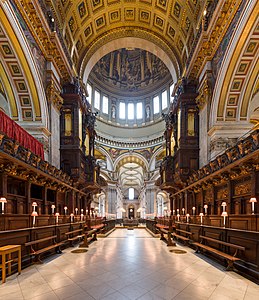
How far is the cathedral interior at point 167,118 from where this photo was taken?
639cm

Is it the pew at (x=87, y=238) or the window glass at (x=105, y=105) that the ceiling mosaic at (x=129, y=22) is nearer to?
the pew at (x=87, y=238)

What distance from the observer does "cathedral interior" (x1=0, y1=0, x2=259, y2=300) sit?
21.0ft

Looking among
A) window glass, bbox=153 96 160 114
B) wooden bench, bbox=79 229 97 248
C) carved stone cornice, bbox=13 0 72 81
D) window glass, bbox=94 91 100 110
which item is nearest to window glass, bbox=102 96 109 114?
window glass, bbox=94 91 100 110

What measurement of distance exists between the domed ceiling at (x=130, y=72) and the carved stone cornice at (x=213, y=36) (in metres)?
17.0

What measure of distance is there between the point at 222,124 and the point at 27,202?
375 inches

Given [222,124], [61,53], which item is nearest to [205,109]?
[222,124]

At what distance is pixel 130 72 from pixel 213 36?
23681 millimetres

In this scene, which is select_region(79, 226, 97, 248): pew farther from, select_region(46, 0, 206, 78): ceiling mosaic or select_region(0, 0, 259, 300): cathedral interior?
select_region(46, 0, 206, 78): ceiling mosaic

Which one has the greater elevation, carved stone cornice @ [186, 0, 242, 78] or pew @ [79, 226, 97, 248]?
carved stone cornice @ [186, 0, 242, 78]

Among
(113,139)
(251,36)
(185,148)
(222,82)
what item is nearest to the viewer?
(251,36)

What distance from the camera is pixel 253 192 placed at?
19.7ft

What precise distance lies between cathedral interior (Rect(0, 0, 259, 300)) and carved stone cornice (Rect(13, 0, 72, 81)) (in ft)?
0.17

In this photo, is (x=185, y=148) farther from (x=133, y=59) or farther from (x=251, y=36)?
(x=133, y=59)

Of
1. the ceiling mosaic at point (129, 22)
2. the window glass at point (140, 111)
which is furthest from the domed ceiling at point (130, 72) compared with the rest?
the ceiling mosaic at point (129, 22)
